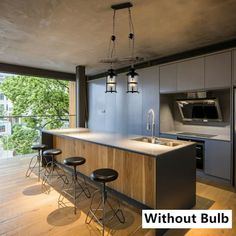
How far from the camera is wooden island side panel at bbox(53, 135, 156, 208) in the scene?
81.5 inches

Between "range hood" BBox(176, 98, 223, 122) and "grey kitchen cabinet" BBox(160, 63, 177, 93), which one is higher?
"grey kitchen cabinet" BBox(160, 63, 177, 93)

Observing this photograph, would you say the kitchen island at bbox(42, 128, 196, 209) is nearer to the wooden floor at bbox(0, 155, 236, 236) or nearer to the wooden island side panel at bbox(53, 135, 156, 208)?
the wooden island side panel at bbox(53, 135, 156, 208)

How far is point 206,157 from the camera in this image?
3410mm

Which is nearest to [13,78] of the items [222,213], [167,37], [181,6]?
[167,37]

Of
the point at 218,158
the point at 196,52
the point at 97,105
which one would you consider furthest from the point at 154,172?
the point at 97,105

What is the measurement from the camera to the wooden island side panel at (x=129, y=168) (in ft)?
6.79

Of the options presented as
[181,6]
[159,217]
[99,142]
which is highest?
[181,6]

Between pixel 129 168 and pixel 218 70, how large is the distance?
2.37 metres

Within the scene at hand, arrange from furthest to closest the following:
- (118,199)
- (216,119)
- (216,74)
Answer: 1. (216,119)
2. (216,74)
3. (118,199)

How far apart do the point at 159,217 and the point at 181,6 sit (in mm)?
2528

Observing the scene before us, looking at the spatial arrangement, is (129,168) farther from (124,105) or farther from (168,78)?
(124,105)

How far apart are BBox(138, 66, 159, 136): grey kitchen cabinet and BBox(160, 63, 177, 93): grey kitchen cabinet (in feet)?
0.44

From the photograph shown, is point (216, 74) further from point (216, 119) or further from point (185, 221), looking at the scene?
point (185, 221)

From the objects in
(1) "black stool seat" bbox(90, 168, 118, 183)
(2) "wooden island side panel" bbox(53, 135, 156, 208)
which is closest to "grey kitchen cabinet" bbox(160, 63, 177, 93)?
(2) "wooden island side panel" bbox(53, 135, 156, 208)
